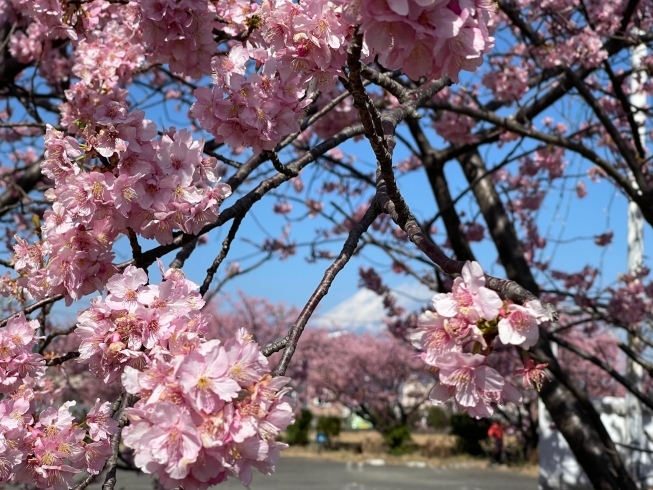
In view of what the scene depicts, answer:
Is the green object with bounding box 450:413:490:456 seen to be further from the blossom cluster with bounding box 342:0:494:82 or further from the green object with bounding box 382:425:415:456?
the blossom cluster with bounding box 342:0:494:82

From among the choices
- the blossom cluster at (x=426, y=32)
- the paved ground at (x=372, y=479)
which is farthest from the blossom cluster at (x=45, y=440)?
the paved ground at (x=372, y=479)

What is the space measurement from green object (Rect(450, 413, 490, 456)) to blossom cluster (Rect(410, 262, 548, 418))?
18061 millimetres

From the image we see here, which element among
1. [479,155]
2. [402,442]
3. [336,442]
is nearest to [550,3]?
[479,155]

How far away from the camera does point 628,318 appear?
6422 mm

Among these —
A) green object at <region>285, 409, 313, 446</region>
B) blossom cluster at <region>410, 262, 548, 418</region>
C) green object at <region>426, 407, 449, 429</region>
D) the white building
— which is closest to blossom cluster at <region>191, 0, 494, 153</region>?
blossom cluster at <region>410, 262, 548, 418</region>

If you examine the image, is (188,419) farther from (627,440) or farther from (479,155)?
(627,440)

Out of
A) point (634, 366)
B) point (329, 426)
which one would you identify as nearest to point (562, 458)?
point (634, 366)

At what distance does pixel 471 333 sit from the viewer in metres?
1.00

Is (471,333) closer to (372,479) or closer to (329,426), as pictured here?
(372,479)

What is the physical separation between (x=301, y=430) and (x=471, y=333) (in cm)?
2315

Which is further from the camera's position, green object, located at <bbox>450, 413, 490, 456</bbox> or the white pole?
green object, located at <bbox>450, 413, 490, 456</bbox>

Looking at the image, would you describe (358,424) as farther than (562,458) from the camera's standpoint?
Yes

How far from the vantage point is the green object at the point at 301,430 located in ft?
76.0

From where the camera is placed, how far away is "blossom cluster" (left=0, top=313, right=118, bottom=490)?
152 cm
